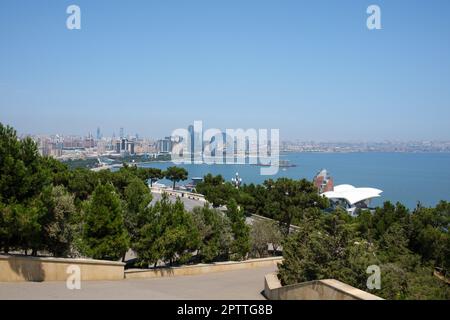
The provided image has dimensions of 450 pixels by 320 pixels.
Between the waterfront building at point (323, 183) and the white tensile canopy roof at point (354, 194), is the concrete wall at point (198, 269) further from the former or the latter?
the waterfront building at point (323, 183)

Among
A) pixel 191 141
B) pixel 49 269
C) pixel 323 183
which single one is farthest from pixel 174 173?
pixel 191 141

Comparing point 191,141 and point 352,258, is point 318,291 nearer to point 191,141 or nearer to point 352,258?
point 352,258

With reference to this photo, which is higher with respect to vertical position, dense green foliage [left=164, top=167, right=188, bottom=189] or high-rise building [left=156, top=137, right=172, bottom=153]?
high-rise building [left=156, top=137, right=172, bottom=153]

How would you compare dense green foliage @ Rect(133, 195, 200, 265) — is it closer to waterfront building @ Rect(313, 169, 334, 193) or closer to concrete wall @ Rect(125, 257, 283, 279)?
concrete wall @ Rect(125, 257, 283, 279)

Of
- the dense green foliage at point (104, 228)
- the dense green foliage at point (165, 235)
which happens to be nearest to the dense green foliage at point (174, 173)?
the dense green foliage at point (165, 235)

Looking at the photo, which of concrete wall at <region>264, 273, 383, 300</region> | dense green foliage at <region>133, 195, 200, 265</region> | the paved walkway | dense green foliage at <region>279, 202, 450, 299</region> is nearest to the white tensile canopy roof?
dense green foliage at <region>279, 202, 450, 299</region>
